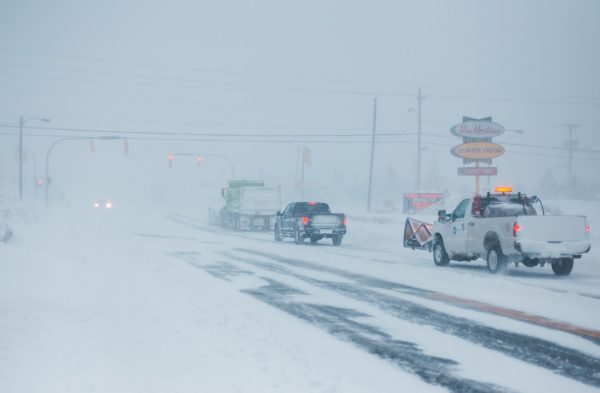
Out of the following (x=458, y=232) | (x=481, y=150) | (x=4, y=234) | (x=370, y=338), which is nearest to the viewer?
(x=370, y=338)

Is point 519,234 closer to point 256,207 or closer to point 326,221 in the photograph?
point 326,221

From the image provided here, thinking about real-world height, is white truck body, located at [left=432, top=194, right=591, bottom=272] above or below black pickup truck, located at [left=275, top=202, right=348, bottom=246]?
above

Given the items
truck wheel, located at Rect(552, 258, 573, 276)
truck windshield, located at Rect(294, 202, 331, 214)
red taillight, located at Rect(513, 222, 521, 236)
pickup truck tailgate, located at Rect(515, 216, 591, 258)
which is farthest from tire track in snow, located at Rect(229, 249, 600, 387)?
truck windshield, located at Rect(294, 202, 331, 214)

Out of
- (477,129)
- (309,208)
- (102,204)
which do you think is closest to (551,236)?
(309,208)

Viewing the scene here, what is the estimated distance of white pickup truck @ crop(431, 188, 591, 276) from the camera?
1324cm

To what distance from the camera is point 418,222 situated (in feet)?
66.9

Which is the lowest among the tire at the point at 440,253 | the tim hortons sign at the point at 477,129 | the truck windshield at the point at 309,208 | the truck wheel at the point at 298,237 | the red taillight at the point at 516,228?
the truck wheel at the point at 298,237

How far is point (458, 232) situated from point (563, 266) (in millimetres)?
2827

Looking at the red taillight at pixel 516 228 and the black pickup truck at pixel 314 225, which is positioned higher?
the red taillight at pixel 516 228

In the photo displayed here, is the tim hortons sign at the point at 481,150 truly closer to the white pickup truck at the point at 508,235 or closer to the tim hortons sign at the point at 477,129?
the tim hortons sign at the point at 477,129

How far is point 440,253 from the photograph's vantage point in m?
16.8

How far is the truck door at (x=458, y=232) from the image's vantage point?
51.2 feet

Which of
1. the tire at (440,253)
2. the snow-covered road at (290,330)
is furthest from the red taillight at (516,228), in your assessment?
the tire at (440,253)

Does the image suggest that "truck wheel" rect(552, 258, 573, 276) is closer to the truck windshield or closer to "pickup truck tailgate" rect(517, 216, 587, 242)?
"pickup truck tailgate" rect(517, 216, 587, 242)
